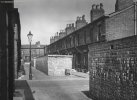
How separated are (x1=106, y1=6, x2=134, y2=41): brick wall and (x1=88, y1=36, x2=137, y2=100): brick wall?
13511 mm

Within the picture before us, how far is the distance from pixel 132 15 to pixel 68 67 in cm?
997

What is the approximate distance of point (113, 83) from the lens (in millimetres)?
8914

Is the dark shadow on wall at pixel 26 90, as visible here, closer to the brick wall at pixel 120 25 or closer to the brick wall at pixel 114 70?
the brick wall at pixel 114 70

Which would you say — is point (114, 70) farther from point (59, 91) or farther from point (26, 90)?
point (26, 90)

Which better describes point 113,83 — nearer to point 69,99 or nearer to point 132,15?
point 69,99

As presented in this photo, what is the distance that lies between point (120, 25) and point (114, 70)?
17.1m

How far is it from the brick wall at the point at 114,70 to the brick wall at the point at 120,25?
44.3 feet

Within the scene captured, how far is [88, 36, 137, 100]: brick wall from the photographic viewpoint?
24.6 ft

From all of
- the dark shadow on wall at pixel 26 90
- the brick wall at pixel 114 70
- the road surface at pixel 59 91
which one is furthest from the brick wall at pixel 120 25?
the brick wall at pixel 114 70

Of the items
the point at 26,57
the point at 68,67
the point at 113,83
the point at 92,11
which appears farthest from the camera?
the point at 26,57

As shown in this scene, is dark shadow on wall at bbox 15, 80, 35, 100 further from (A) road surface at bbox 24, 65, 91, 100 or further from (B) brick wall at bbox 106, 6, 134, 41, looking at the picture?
(B) brick wall at bbox 106, 6, 134, 41

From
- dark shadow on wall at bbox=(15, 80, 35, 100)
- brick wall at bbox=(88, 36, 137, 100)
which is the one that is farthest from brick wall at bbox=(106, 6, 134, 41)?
brick wall at bbox=(88, 36, 137, 100)

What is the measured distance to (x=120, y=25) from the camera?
24984 mm

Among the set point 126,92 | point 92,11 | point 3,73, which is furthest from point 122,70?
point 92,11
